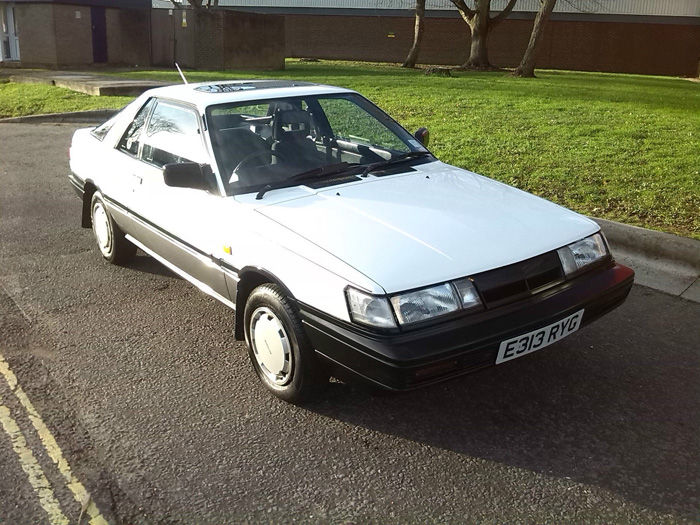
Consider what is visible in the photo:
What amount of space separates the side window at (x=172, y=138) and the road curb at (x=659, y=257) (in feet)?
11.5

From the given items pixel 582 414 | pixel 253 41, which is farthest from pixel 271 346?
pixel 253 41

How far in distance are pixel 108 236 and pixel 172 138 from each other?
1363 millimetres

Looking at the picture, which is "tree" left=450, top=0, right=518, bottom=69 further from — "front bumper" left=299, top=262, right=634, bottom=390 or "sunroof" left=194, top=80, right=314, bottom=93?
"front bumper" left=299, top=262, right=634, bottom=390

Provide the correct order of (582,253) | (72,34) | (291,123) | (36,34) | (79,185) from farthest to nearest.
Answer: (72,34) < (36,34) < (79,185) < (291,123) < (582,253)

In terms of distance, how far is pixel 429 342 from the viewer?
10.0ft

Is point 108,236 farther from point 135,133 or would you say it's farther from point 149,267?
point 135,133

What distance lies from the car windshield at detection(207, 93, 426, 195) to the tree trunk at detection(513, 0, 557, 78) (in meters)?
16.7

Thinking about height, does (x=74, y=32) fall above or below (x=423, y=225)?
above

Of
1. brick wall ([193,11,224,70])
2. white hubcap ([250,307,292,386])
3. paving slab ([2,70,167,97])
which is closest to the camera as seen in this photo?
white hubcap ([250,307,292,386])

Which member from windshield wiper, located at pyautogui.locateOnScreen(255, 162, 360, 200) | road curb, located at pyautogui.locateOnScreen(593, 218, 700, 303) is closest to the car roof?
windshield wiper, located at pyautogui.locateOnScreen(255, 162, 360, 200)

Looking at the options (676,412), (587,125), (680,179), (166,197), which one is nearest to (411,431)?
(676,412)

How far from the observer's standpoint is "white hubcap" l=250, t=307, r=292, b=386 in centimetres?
354

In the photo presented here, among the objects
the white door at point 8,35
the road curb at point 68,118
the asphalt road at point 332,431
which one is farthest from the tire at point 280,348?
the white door at point 8,35

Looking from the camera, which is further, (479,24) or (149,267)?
(479,24)
